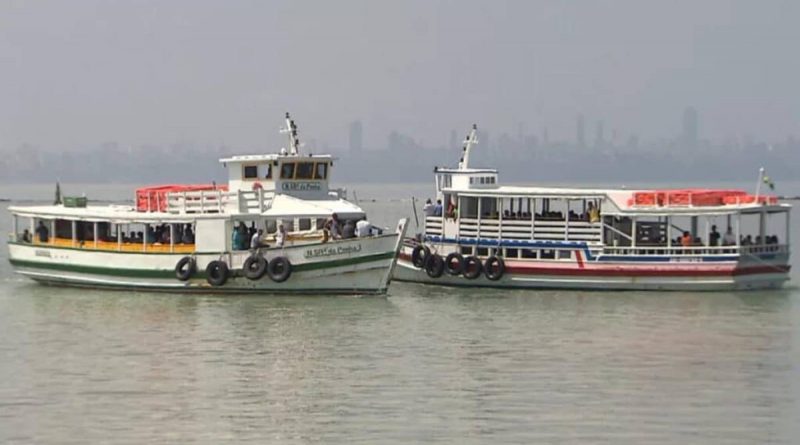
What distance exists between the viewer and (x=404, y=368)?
110 ft

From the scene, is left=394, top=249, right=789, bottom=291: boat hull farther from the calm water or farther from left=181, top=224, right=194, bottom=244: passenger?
left=181, top=224, right=194, bottom=244: passenger

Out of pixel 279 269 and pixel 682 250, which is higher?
pixel 682 250

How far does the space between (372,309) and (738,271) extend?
11259 mm

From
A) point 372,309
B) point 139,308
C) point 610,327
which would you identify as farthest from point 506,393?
point 139,308

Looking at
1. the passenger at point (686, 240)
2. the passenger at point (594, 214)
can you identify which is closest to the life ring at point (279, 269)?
the passenger at point (594, 214)

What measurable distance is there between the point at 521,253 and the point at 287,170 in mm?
7679

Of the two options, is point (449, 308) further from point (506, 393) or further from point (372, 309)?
point (506, 393)

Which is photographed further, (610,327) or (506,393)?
(610,327)

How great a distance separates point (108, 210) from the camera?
51.2m

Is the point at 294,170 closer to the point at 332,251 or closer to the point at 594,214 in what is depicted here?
the point at 332,251

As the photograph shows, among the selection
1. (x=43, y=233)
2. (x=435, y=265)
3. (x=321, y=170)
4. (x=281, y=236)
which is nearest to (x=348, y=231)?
(x=281, y=236)

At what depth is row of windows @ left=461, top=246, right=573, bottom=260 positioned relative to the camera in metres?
48.8

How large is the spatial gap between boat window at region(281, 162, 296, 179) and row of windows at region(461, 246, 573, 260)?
5820 mm

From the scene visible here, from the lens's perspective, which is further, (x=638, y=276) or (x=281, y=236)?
(x=638, y=276)
